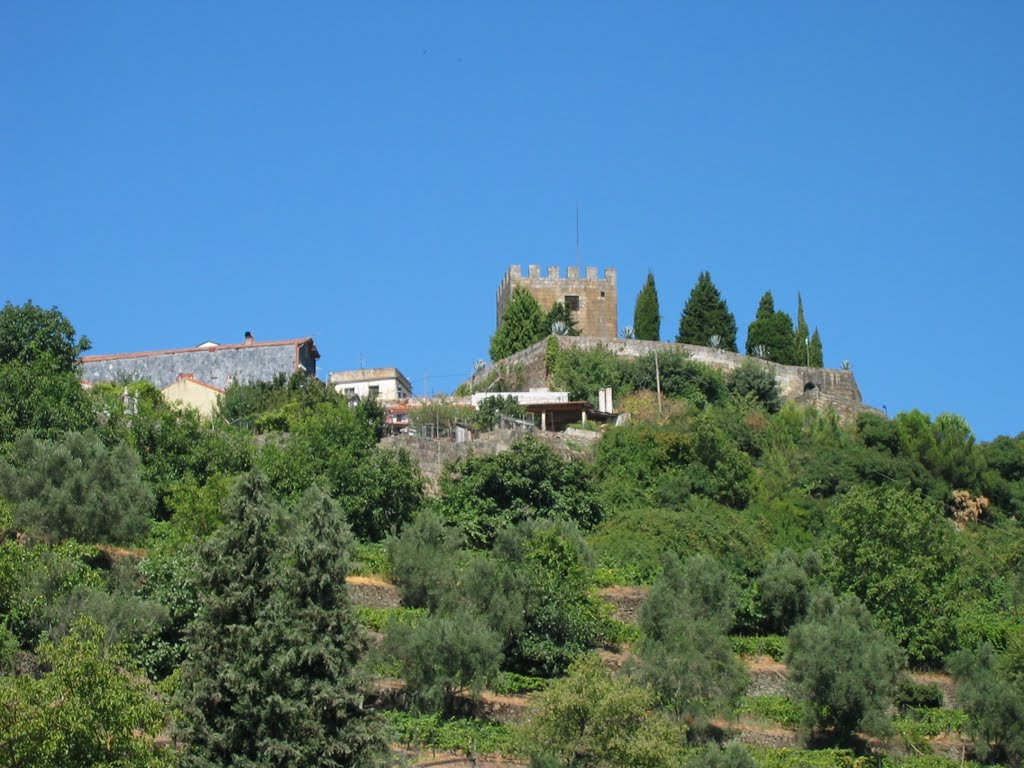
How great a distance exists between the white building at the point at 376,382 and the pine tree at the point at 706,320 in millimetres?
11081

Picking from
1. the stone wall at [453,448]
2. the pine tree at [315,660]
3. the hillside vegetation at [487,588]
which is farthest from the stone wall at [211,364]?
the pine tree at [315,660]

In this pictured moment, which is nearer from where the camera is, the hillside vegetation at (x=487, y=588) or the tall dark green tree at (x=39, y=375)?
the hillside vegetation at (x=487, y=588)

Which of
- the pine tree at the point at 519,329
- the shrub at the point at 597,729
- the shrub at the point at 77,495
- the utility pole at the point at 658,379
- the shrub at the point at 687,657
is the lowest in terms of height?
the shrub at the point at 597,729

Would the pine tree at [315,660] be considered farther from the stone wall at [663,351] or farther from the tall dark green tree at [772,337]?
the tall dark green tree at [772,337]

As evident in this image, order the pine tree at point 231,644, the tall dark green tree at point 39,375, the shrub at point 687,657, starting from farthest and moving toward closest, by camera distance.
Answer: the tall dark green tree at point 39,375
the shrub at point 687,657
the pine tree at point 231,644

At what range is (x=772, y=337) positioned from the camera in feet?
243

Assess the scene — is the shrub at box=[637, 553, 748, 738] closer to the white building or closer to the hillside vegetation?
the hillside vegetation

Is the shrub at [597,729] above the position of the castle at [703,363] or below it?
below

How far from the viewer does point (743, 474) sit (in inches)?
2165

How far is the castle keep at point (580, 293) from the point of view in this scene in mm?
78188

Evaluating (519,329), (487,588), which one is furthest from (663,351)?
(487,588)

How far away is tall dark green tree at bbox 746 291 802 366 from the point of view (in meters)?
73.5

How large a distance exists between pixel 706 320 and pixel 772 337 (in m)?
2.72

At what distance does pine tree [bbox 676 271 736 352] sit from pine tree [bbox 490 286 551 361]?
538 cm
